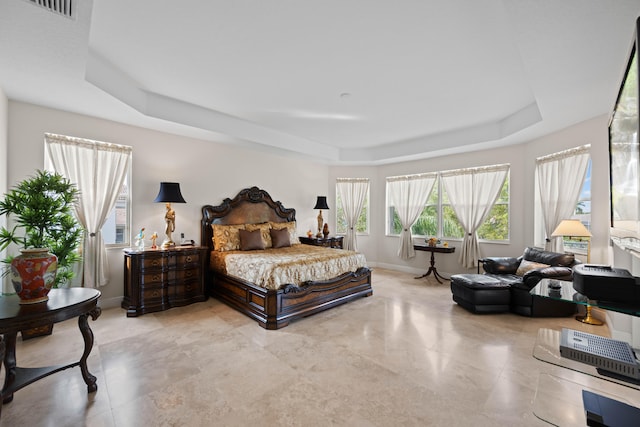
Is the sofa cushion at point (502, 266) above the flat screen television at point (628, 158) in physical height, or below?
below

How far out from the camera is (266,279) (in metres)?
3.43

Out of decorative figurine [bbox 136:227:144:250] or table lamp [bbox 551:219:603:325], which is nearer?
table lamp [bbox 551:219:603:325]

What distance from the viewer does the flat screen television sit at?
152cm

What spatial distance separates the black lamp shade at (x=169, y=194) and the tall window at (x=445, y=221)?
4.74 m

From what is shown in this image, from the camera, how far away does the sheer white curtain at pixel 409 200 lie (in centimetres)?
630

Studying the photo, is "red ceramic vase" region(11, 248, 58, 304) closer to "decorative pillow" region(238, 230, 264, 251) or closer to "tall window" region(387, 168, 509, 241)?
"decorative pillow" region(238, 230, 264, 251)

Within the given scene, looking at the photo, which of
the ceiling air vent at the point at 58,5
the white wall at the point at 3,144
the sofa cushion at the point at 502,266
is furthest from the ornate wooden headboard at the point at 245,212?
the sofa cushion at the point at 502,266

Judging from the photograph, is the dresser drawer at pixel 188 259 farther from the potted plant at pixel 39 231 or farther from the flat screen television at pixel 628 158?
the flat screen television at pixel 628 158

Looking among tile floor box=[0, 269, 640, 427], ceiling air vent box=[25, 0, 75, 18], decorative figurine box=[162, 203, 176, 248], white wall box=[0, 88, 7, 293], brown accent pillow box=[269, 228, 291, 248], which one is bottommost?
tile floor box=[0, 269, 640, 427]

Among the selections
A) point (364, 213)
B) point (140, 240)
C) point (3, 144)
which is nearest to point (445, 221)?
point (364, 213)

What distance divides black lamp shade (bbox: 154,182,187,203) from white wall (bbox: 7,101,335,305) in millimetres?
370

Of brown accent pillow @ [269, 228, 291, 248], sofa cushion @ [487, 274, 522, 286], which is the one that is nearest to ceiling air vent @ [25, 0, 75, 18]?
brown accent pillow @ [269, 228, 291, 248]

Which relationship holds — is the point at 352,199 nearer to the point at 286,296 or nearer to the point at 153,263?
the point at 286,296

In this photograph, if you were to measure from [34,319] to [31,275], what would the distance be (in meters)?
0.36
